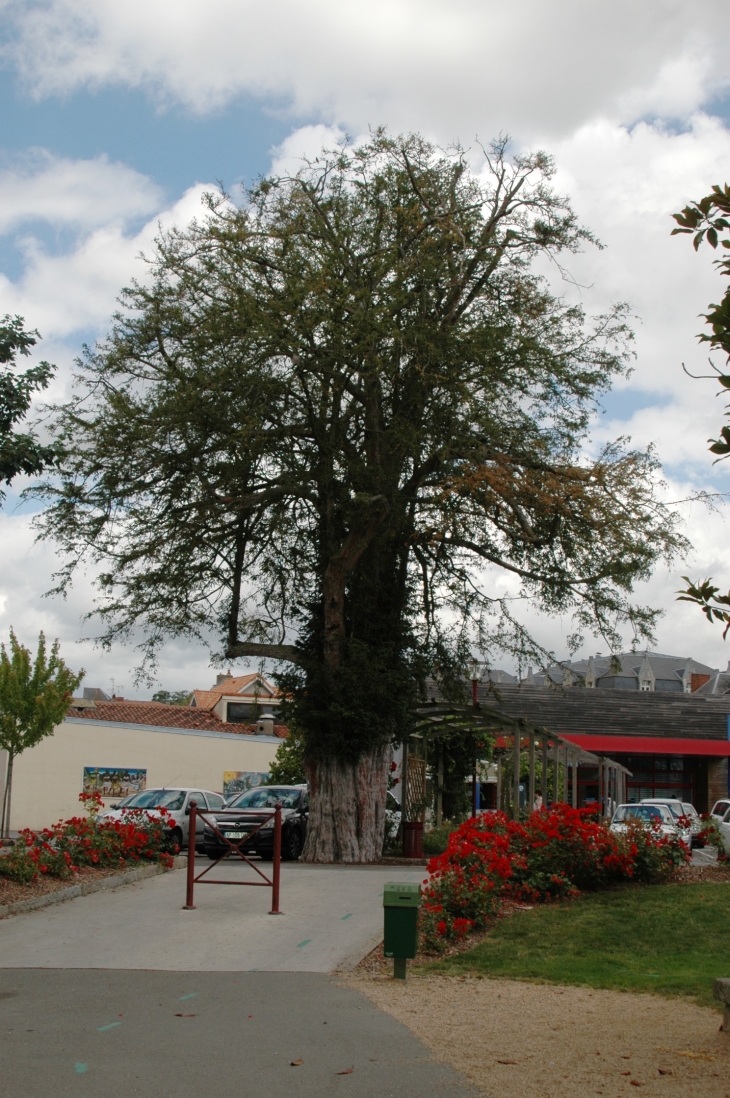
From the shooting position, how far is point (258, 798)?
24594 mm

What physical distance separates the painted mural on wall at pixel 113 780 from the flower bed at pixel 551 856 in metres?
28.5

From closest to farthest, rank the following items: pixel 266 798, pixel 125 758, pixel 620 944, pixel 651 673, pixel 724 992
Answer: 1. pixel 724 992
2. pixel 620 944
3. pixel 266 798
4. pixel 125 758
5. pixel 651 673

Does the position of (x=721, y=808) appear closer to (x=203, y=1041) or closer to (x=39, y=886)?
(x=39, y=886)

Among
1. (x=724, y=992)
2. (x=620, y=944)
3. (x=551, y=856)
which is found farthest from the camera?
(x=551, y=856)

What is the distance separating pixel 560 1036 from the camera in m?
7.27

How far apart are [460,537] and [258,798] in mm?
7765

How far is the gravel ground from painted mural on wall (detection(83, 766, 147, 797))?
3287cm

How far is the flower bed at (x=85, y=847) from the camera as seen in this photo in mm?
14055

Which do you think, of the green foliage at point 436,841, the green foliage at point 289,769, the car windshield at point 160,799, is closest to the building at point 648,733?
the green foliage at point 289,769

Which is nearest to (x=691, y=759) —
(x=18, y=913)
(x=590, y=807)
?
(x=590, y=807)

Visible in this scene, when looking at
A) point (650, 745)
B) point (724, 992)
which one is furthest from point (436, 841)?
point (724, 992)

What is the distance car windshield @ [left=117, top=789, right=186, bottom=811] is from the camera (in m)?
25.3

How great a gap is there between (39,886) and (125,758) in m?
28.4

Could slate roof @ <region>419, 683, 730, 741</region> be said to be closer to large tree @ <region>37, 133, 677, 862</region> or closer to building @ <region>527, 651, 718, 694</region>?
large tree @ <region>37, 133, 677, 862</region>
